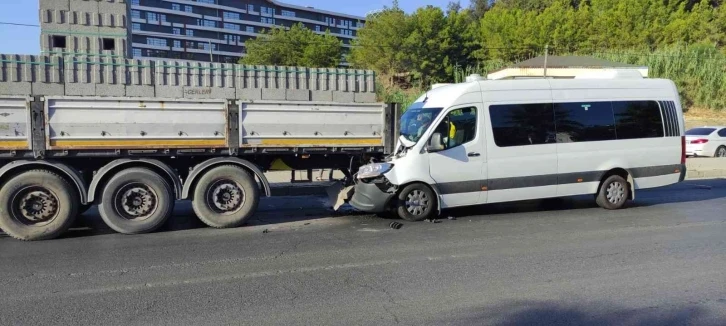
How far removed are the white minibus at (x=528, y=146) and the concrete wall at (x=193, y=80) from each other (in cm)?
185

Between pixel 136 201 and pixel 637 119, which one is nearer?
pixel 136 201

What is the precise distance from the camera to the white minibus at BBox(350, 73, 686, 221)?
8898 millimetres

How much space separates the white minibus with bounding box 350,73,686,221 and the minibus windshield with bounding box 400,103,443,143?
0.02 meters

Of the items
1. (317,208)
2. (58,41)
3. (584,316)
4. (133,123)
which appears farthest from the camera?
(58,41)

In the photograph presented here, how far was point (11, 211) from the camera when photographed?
7695 mm

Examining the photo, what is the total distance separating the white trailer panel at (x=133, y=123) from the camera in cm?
780

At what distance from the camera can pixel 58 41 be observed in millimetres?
13383

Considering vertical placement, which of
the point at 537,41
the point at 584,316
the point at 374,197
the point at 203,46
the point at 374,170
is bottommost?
the point at 584,316

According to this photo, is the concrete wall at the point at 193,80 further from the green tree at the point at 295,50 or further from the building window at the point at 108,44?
the green tree at the point at 295,50

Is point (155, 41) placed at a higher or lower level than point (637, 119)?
higher

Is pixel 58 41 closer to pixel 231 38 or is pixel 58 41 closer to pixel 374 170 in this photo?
pixel 374 170

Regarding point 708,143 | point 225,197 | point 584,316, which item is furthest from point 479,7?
point 584,316

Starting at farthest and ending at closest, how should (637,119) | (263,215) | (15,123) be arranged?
(637,119), (263,215), (15,123)

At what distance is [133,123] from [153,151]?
478 mm
